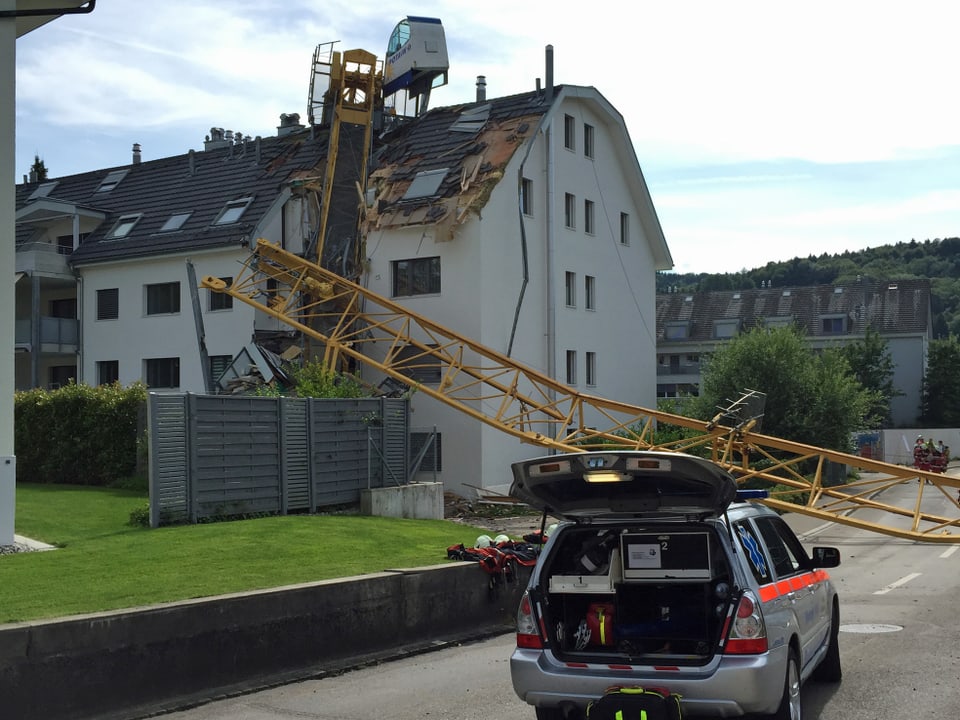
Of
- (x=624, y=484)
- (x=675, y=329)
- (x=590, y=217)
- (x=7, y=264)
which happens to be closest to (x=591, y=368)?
(x=590, y=217)

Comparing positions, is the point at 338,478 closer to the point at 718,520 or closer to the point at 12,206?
the point at 12,206

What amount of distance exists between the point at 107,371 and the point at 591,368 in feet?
Result: 54.6

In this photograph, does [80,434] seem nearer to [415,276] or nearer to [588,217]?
[415,276]

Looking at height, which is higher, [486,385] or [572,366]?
[572,366]

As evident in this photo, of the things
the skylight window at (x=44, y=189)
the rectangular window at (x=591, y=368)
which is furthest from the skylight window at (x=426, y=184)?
the skylight window at (x=44, y=189)

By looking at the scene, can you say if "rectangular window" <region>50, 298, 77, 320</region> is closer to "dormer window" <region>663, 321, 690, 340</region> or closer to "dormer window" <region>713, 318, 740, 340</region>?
"dormer window" <region>663, 321, 690, 340</region>

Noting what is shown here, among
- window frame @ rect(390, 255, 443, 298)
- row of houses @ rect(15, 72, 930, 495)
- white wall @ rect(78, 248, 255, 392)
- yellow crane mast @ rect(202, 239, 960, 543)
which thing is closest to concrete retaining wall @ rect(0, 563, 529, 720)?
yellow crane mast @ rect(202, 239, 960, 543)

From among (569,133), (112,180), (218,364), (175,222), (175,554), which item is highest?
(569,133)

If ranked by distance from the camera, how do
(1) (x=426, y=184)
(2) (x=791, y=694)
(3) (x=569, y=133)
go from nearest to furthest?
(2) (x=791, y=694)
(1) (x=426, y=184)
(3) (x=569, y=133)

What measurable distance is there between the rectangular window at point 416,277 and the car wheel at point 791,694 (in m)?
26.0

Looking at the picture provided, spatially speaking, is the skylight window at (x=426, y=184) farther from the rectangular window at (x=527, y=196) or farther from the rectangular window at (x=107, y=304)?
the rectangular window at (x=107, y=304)

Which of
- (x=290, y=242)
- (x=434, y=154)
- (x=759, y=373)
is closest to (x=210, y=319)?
(x=290, y=242)

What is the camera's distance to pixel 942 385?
72875 millimetres

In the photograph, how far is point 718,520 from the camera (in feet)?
24.4
